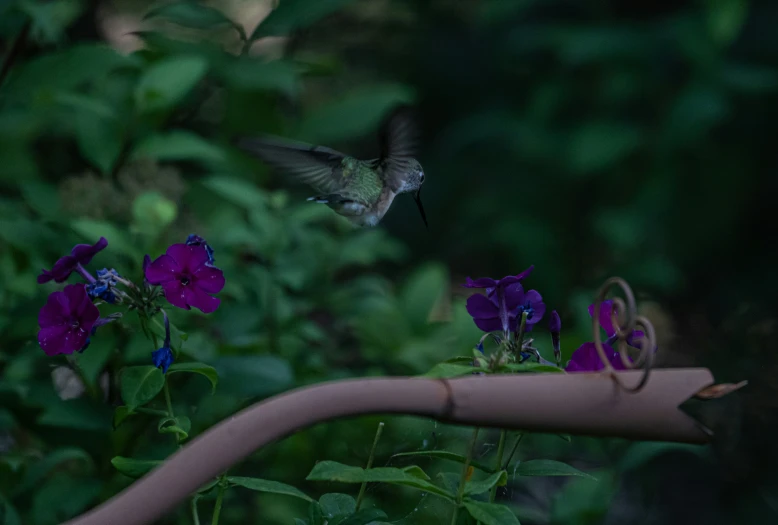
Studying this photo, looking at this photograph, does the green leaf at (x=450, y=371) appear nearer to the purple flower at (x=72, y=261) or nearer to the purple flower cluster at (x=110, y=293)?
the purple flower cluster at (x=110, y=293)

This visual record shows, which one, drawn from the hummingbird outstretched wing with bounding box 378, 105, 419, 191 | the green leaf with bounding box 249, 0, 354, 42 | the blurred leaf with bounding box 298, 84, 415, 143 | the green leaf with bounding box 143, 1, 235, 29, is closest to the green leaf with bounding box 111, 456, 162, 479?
the hummingbird outstretched wing with bounding box 378, 105, 419, 191

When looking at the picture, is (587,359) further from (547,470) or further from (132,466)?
(132,466)

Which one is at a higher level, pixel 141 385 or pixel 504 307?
pixel 504 307

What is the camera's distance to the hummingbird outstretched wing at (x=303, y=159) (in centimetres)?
126

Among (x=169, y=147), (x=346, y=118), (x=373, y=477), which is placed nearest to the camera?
(x=373, y=477)

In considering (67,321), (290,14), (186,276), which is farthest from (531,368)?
(290,14)

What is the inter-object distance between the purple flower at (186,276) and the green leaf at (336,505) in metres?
0.25

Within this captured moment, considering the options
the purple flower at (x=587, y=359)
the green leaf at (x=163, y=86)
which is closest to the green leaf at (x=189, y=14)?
the green leaf at (x=163, y=86)

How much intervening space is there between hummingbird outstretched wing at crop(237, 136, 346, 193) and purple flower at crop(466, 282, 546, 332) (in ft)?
1.44

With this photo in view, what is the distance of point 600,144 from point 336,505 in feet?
8.85

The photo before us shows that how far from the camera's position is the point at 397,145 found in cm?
127

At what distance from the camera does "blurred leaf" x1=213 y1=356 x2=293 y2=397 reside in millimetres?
1279

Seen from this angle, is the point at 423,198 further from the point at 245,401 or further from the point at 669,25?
the point at 245,401

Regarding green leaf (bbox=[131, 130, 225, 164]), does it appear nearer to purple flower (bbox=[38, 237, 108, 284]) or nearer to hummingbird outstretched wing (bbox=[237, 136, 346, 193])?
hummingbird outstretched wing (bbox=[237, 136, 346, 193])
